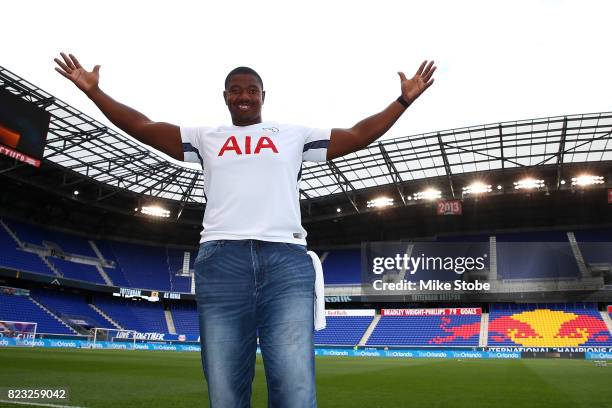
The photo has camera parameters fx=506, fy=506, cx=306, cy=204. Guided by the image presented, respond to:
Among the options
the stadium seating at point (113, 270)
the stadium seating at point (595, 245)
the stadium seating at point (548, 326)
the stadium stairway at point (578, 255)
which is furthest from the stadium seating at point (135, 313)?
the stadium seating at point (595, 245)

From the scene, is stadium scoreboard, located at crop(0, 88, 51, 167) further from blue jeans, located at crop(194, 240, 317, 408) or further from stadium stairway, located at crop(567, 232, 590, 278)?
stadium stairway, located at crop(567, 232, 590, 278)

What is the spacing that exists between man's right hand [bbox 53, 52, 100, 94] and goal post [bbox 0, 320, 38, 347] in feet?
109

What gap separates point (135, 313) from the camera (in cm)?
4806

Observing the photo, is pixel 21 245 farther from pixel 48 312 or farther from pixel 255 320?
pixel 255 320

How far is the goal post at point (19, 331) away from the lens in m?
31.5

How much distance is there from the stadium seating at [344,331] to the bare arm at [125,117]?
41.1 metres

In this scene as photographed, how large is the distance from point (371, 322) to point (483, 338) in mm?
10062

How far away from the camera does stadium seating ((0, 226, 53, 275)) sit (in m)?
38.7

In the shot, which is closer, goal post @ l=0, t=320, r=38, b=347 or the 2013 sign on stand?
goal post @ l=0, t=320, r=38, b=347

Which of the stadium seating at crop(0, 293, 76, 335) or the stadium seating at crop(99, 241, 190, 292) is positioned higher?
the stadium seating at crop(99, 241, 190, 292)

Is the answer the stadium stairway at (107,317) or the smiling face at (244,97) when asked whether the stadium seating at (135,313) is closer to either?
the stadium stairway at (107,317)

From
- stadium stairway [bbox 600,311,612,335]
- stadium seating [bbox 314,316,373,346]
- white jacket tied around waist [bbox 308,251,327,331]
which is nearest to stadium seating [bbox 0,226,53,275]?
stadium seating [bbox 314,316,373,346]

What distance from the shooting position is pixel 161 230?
52844mm

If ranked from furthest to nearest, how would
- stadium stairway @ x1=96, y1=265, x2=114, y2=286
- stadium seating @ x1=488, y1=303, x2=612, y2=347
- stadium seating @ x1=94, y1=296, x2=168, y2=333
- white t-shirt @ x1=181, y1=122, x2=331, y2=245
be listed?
stadium stairway @ x1=96, y1=265, x2=114, y2=286
stadium seating @ x1=94, y1=296, x2=168, y2=333
stadium seating @ x1=488, y1=303, x2=612, y2=347
white t-shirt @ x1=181, y1=122, x2=331, y2=245
